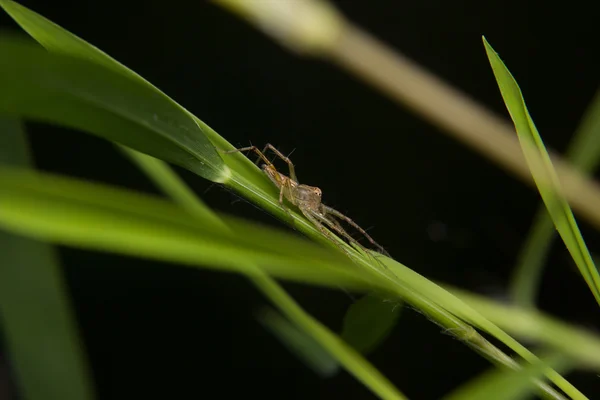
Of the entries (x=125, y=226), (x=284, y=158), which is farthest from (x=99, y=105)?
(x=284, y=158)

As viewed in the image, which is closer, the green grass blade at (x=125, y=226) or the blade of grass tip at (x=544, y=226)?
the green grass blade at (x=125, y=226)

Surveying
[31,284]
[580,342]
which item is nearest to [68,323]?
[31,284]

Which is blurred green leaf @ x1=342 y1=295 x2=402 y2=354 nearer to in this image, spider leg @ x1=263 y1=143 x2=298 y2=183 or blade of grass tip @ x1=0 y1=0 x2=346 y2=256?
blade of grass tip @ x1=0 y1=0 x2=346 y2=256

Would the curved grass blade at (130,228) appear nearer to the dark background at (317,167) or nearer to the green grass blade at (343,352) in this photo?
the green grass blade at (343,352)

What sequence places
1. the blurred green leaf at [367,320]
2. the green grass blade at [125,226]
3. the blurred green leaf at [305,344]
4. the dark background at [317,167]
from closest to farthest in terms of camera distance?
the green grass blade at [125,226], the blurred green leaf at [367,320], the blurred green leaf at [305,344], the dark background at [317,167]

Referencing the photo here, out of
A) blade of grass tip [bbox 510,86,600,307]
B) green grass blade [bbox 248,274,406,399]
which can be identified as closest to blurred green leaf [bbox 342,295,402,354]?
green grass blade [bbox 248,274,406,399]

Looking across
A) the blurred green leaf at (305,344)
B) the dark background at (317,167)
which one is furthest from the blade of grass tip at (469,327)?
the dark background at (317,167)

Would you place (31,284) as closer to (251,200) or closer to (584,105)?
(251,200)
